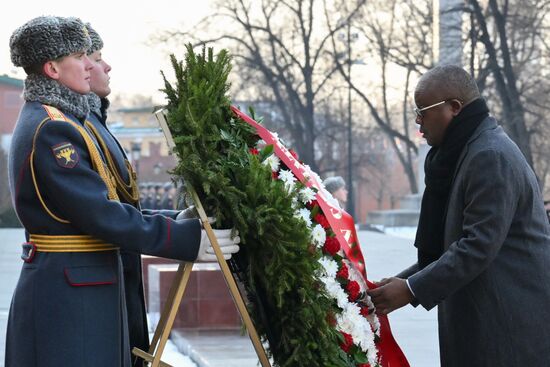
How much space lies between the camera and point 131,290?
14.2 ft

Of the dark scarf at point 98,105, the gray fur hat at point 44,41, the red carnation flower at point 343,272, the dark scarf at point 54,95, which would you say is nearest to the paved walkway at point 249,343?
the dark scarf at point 98,105

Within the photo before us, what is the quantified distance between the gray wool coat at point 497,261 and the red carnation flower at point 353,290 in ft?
0.83

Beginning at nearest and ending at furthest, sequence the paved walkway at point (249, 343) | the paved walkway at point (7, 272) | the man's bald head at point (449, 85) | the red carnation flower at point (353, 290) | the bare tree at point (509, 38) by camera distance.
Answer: the red carnation flower at point (353, 290)
the man's bald head at point (449, 85)
the paved walkway at point (249, 343)
the paved walkway at point (7, 272)
the bare tree at point (509, 38)

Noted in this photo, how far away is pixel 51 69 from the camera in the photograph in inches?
153

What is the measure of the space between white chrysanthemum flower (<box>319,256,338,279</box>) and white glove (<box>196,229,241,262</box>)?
0.34 m

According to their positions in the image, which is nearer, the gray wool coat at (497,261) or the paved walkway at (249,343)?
the gray wool coat at (497,261)

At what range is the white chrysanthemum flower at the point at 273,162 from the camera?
393cm

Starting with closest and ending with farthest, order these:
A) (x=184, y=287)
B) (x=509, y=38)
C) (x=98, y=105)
A: (x=184, y=287) < (x=98, y=105) < (x=509, y=38)

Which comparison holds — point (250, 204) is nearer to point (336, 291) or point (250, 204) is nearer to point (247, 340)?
point (336, 291)

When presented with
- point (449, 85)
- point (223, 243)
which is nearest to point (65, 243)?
point (223, 243)

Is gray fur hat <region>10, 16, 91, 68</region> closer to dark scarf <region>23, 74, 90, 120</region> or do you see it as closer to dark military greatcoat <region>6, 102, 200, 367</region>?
dark scarf <region>23, 74, 90, 120</region>

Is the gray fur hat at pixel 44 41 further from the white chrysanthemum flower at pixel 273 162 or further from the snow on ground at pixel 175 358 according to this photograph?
the snow on ground at pixel 175 358

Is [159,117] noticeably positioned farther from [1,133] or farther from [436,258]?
[1,133]

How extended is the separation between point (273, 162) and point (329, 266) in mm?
428
